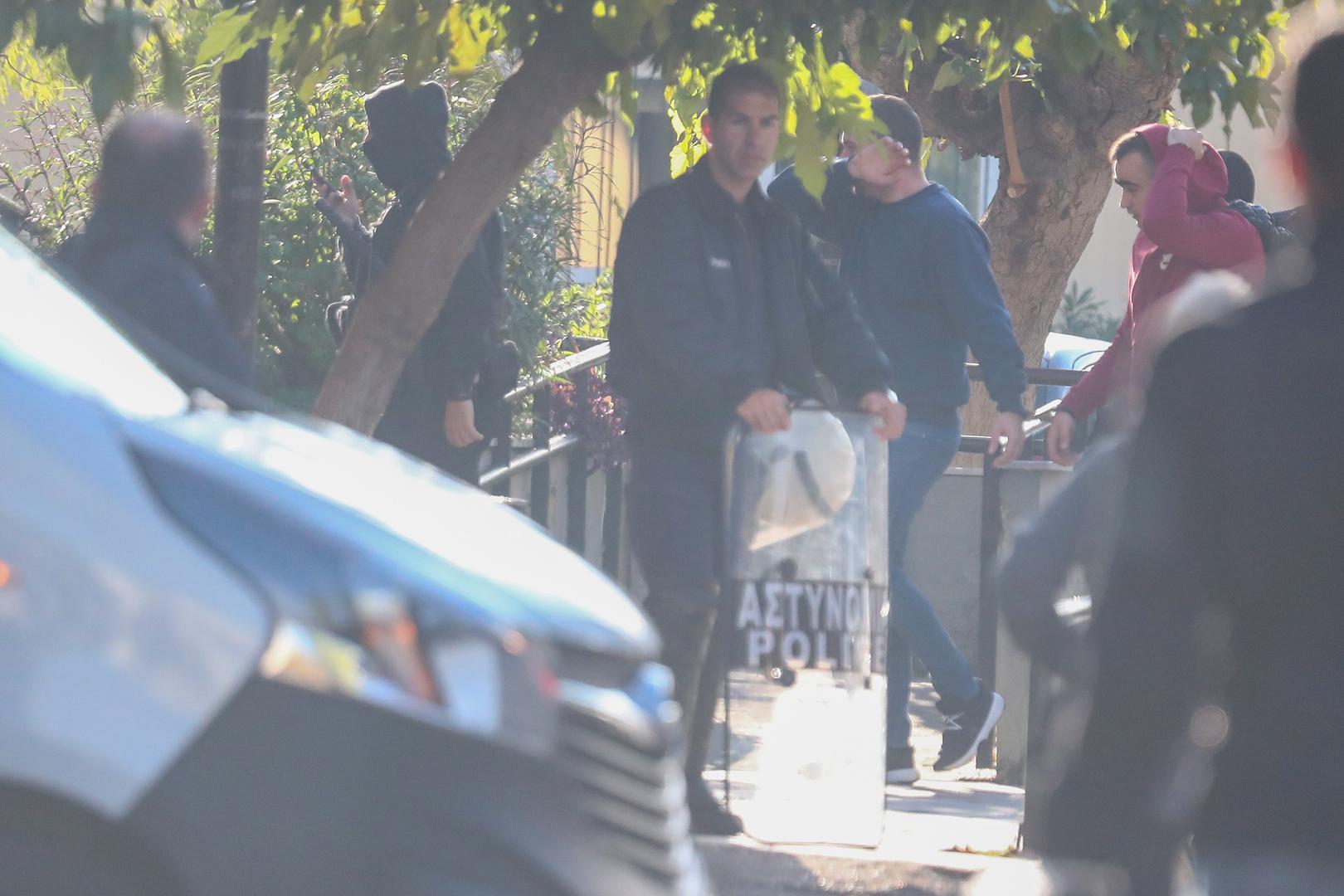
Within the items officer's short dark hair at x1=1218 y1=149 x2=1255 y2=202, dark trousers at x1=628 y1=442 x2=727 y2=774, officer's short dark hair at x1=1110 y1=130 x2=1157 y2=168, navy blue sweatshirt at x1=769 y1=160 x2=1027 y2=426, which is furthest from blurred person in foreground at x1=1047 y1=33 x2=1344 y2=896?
officer's short dark hair at x1=1218 y1=149 x2=1255 y2=202

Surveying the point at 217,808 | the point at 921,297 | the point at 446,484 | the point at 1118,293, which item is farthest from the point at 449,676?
the point at 1118,293

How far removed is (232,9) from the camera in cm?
458

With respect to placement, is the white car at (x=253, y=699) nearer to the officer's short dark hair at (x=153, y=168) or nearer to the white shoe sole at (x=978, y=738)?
the officer's short dark hair at (x=153, y=168)

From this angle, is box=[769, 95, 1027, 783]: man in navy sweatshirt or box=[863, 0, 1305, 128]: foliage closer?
box=[863, 0, 1305, 128]: foliage

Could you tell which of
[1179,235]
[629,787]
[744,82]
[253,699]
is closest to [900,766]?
[1179,235]

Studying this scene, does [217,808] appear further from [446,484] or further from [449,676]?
[446,484]

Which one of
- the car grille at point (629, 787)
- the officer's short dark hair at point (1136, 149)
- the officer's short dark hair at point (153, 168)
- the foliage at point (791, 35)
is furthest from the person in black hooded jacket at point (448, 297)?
the car grille at point (629, 787)

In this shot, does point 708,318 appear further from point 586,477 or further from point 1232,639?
point 586,477

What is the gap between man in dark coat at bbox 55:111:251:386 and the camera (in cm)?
409

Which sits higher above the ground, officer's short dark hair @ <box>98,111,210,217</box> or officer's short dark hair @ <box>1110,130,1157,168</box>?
officer's short dark hair @ <box>1110,130,1157,168</box>

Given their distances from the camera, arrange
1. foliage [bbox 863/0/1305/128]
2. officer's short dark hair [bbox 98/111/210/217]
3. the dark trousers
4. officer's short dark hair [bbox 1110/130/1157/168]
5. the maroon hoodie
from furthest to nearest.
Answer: officer's short dark hair [bbox 1110/130/1157/168], the maroon hoodie, the dark trousers, foliage [bbox 863/0/1305/128], officer's short dark hair [bbox 98/111/210/217]

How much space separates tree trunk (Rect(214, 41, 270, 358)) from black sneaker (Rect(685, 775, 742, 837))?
1564 millimetres

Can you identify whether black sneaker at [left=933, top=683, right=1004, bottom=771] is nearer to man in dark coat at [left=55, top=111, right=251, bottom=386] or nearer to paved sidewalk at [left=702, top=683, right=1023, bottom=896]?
paved sidewalk at [left=702, top=683, right=1023, bottom=896]

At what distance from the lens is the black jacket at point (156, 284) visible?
4086 millimetres
